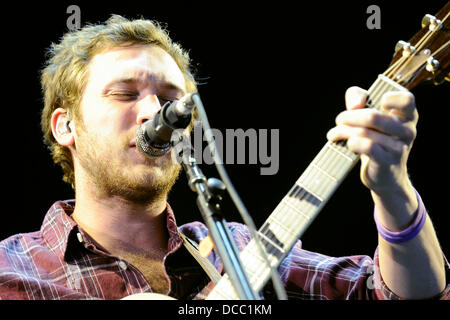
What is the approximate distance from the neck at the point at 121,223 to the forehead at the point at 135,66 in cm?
46

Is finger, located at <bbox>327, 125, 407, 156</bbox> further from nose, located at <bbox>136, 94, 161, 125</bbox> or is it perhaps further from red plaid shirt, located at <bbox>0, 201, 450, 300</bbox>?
nose, located at <bbox>136, 94, 161, 125</bbox>

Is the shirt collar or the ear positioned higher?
the ear

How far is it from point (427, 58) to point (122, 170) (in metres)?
1.08

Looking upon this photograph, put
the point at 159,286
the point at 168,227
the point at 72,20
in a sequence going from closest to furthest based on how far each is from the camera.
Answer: the point at 159,286
the point at 168,227
the point at 72,20

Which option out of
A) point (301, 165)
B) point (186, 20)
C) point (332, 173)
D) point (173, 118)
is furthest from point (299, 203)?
point (186, 20)

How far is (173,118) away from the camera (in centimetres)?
111

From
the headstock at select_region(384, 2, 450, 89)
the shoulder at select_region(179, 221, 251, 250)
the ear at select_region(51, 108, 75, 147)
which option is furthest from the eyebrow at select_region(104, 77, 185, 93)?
the headstock at select_region(384, 2, 450, 89)

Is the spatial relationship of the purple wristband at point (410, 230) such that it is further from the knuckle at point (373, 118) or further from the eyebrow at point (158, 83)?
the eyebrow at point (158, 83)

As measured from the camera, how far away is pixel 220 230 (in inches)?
38.3

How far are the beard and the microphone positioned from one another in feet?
1.20

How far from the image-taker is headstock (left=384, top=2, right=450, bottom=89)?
1079 mm

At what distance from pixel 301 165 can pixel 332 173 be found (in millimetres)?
1494

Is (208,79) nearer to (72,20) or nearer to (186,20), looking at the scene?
(186,20)

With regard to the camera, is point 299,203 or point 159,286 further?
point 159,286
